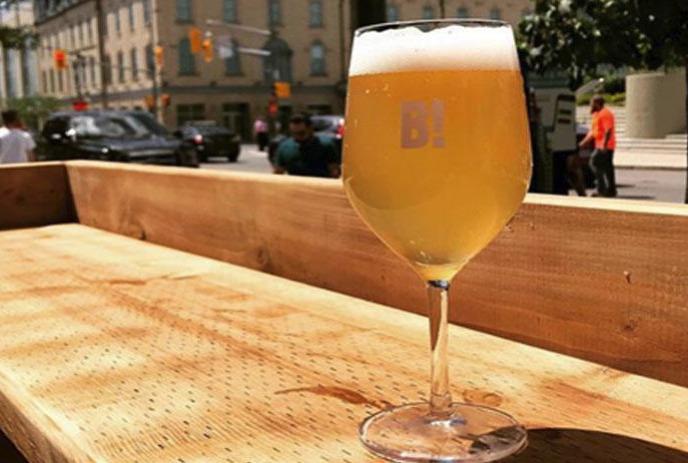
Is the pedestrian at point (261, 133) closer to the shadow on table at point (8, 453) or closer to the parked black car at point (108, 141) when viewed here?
the parked black car at point (108, 141)

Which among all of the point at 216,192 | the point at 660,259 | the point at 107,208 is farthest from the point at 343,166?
the point at 107,208

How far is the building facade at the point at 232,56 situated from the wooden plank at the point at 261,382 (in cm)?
4546

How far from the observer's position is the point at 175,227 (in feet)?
7.47

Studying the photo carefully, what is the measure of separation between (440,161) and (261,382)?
0.39 meters

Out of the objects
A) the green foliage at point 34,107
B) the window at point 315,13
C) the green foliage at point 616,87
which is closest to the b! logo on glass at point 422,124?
the green foliage at point 616,87

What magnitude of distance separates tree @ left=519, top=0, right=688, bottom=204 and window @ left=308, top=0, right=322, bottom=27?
47706 millimetres

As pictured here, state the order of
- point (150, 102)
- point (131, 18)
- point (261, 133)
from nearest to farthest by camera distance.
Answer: point (261, 133)
point (150, 102)
point (131, 18)

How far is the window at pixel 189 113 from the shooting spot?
1891 inches

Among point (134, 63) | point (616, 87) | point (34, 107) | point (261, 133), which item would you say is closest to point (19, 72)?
point (34, 107)

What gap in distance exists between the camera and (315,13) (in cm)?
5181

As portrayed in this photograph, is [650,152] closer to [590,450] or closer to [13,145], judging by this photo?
[13,145]

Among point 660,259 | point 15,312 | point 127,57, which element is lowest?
point 15,312

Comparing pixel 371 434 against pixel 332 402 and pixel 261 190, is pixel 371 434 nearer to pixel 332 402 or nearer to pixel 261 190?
pixel 332 402

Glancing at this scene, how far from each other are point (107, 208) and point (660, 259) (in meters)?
2.06
